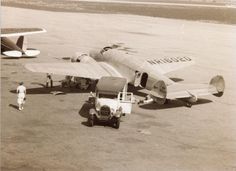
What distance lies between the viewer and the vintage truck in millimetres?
21688

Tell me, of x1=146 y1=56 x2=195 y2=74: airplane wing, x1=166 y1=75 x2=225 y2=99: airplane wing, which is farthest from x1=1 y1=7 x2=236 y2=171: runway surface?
x1=146 y1=56 x2=195 y2=74: airplane wing

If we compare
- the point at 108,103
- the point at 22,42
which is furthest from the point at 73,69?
the point at 22,42

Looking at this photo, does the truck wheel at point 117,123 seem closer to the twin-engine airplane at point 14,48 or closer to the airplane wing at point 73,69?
the airplane wing at point 73,69

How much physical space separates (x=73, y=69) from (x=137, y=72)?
4394 mm

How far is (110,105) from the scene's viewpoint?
21875mm

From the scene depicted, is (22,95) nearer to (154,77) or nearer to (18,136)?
(18,136)

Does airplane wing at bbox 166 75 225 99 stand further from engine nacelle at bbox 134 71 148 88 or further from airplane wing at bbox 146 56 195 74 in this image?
airplane wing at bbox 146 56 195 74

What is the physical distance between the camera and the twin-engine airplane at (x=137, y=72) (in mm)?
25016

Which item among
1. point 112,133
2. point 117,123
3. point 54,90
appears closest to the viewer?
Answer: point 112,133

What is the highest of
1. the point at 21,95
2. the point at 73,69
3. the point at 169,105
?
the point at 73,69

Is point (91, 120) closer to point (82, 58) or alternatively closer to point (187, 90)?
point (187, 90)

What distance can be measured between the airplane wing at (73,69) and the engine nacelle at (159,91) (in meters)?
4.50

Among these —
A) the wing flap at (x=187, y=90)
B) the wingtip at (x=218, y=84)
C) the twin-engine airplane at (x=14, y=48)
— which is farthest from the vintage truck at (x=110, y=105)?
the twin-engine airplane at (x=14, y=48)

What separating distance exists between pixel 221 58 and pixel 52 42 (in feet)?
69.9
